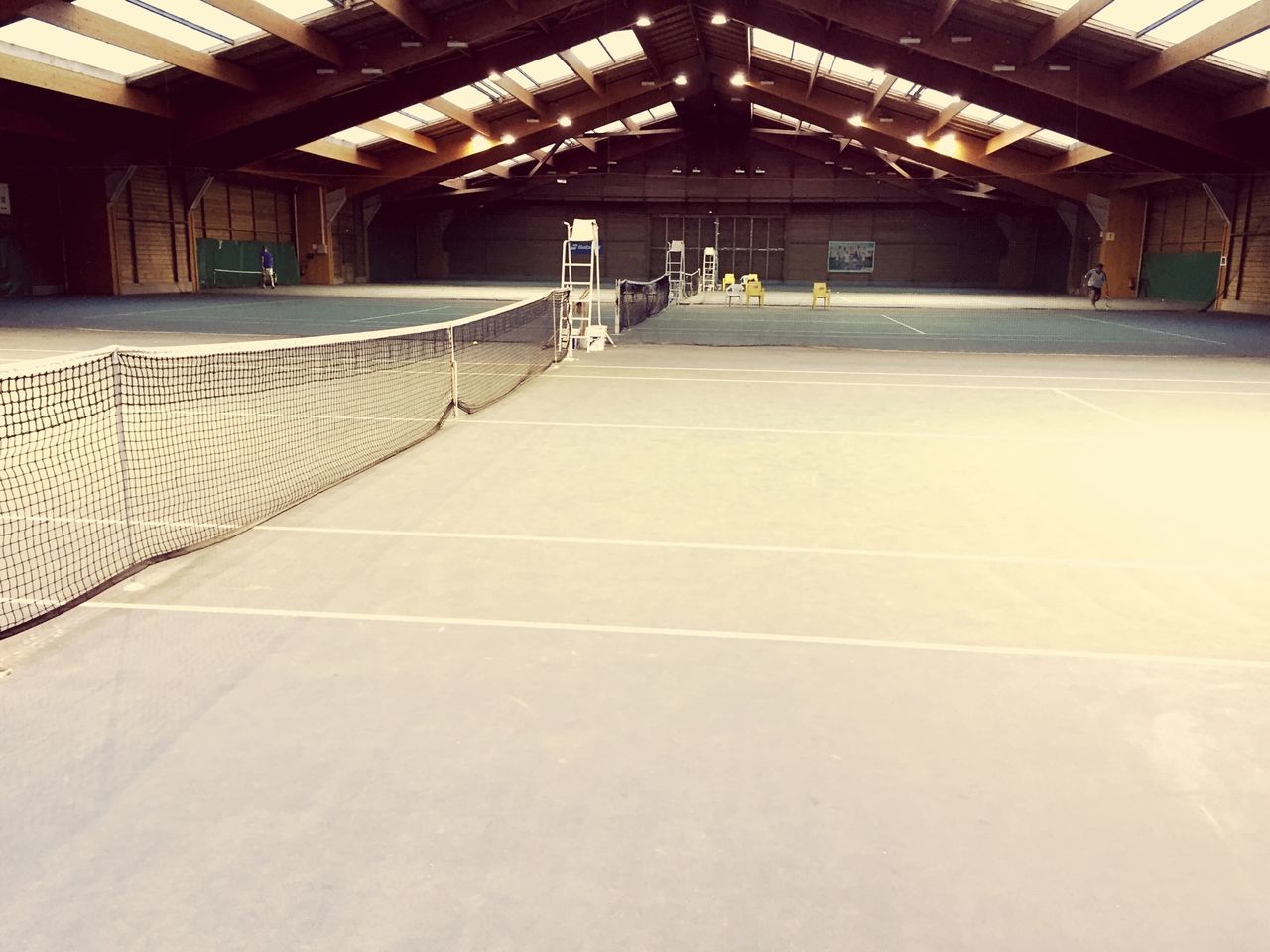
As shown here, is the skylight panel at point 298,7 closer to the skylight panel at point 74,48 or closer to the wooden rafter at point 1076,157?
the skylight panel at point 74,48

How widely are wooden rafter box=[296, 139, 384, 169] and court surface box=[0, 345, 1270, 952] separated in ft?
96.8

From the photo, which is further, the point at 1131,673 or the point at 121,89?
the point at 121,89

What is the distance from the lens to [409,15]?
19969mm

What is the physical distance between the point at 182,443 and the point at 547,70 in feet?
81.6

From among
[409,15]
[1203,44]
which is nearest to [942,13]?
[1203,44]

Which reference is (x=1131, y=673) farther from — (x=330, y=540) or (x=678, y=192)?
(x=678, y=192)

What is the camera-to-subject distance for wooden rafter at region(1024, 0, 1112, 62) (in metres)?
16.8

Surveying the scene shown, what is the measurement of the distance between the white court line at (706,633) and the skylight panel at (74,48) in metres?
19.3

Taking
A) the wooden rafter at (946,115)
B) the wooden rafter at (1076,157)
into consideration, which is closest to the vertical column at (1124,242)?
the wooden rafter at (1076,157)

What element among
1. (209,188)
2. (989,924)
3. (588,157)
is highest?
(588,157)

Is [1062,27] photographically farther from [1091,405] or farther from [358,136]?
[358,136]

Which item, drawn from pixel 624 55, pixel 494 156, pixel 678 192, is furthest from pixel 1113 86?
pixel 678 192

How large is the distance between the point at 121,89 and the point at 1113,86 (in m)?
22.3

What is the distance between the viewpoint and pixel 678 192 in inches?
1828
